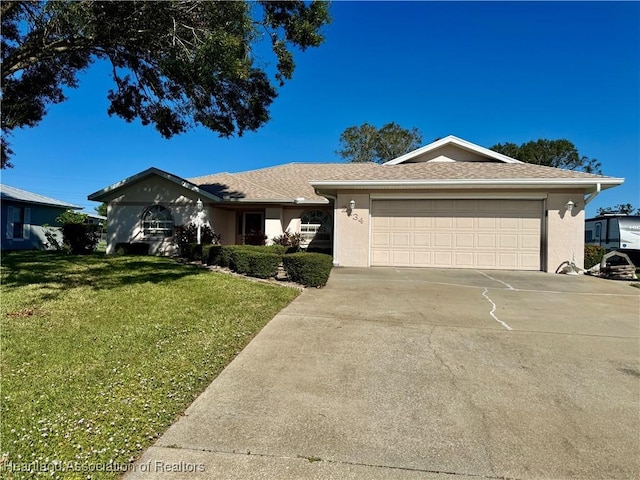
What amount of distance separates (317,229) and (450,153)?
6573 mm

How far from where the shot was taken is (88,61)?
433 inches

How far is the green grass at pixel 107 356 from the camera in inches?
103

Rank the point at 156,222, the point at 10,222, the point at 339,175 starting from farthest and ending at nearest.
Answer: the point at 10,222, the point at 156,222, the point at 339,175

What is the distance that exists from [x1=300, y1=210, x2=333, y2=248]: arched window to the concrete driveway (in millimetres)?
10070

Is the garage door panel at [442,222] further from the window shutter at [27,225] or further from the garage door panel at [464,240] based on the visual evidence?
the window shutter at [27,225]

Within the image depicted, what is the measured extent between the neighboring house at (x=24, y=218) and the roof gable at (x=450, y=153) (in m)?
21.3

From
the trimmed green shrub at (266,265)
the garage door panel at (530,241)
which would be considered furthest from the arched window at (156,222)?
the garage door panel at (530,241)

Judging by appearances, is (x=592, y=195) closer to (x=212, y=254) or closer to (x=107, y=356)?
(x=212, y=254)

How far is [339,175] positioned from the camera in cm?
1297

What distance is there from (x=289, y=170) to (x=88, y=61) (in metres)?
11.4

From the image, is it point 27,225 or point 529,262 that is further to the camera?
point 27,225

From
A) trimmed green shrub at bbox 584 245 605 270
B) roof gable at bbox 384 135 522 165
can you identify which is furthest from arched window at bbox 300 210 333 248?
trimmed green shrub at bbox 584 245 605 270

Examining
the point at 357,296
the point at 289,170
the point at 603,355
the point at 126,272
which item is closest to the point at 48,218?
the point at 289,170

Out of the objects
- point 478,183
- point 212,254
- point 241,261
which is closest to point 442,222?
point 478,183
